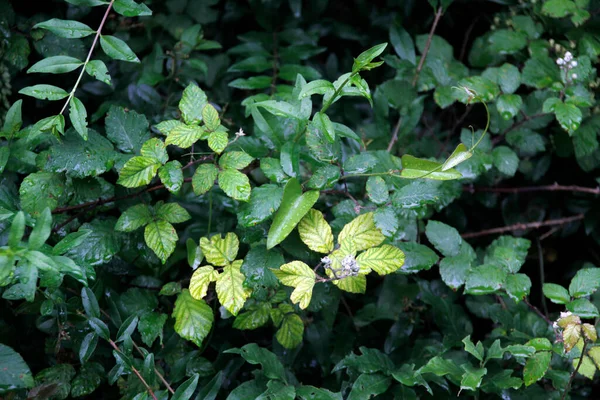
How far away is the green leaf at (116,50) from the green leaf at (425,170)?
0.61 m

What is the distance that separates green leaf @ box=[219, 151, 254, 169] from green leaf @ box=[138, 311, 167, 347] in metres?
0.38

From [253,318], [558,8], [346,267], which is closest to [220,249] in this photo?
Answer: [253,318]

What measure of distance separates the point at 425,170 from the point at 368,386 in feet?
1.63

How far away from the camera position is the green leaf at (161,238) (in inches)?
43.6

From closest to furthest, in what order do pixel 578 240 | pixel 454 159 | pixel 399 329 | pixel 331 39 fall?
1. pixel 454 159
2. pixel 399 329
3. pixel 578 240
4. pixel 331 39

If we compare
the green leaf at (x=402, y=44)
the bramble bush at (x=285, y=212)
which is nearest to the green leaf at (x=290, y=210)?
the bramble bush at (x=285, y=212)

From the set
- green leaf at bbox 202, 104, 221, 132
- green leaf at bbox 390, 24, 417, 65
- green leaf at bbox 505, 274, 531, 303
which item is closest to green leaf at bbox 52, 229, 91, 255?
green leaf at bbox 202, 104, 221, 132

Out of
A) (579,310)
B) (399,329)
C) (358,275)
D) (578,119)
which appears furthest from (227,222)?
(578,119)

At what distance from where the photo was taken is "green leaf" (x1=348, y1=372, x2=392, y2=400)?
1205 mm

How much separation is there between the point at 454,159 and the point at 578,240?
1.07m

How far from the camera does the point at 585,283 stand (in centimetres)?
118

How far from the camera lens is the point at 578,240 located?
1886 mm

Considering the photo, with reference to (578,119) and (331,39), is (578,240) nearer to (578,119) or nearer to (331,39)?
(578,119)

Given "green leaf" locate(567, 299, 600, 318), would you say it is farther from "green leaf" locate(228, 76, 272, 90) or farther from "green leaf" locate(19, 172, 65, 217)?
"green leaf" locate(19, 172, 65, 217)
